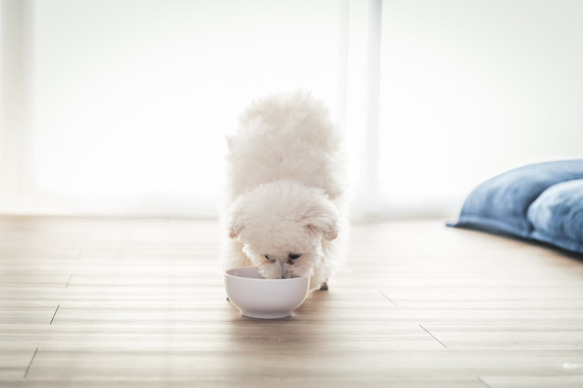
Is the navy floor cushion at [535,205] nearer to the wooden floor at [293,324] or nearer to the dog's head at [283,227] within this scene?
the wooden floor at [293,324]

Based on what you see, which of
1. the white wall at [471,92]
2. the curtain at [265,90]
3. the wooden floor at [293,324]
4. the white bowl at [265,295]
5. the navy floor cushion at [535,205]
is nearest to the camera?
the wooden floor at [293,324]

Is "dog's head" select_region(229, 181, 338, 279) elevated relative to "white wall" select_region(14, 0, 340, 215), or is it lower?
lower

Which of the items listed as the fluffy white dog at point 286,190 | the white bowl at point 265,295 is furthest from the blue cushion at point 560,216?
the white bowl at point 265,295

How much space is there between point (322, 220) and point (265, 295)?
281mm

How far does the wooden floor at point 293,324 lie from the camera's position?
4.71 ft

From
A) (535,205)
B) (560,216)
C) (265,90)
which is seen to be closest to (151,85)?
(265,90)

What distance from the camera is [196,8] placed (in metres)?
5.10

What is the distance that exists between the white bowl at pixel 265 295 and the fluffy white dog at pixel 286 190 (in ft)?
0.27

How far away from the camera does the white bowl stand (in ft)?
6.16

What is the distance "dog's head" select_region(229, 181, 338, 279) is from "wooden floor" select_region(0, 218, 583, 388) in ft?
0.56

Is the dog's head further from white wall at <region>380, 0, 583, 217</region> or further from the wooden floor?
white wall at <region>380, 0, 583, 217</region>

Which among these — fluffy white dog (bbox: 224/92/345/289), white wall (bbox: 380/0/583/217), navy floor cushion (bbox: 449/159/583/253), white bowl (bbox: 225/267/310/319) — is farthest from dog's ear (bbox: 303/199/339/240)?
white wall (bbox: 380/0/583/217)

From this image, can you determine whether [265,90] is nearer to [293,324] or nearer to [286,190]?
[286,190]

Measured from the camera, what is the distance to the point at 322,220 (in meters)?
1.94
